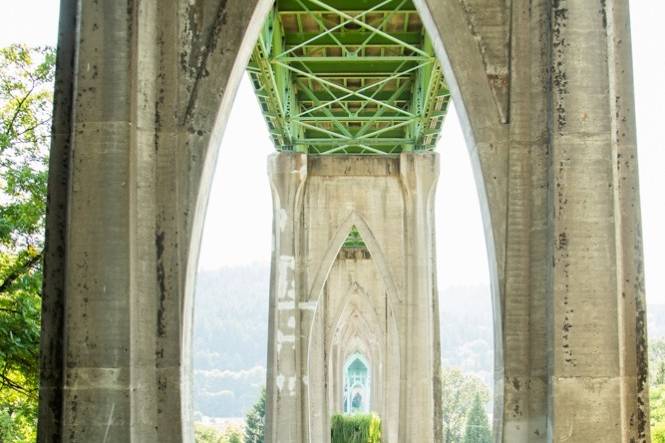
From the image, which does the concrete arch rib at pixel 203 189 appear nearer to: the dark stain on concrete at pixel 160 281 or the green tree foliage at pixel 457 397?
the dark stain on concrete at pixel 160 281

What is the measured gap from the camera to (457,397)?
502ft

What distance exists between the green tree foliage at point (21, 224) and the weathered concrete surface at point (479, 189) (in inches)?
231

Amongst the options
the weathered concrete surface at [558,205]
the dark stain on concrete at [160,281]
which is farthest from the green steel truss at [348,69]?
the dark stain on concrete at [160,281]

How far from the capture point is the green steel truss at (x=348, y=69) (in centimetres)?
2244

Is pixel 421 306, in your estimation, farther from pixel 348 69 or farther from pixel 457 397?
pixel 457 397

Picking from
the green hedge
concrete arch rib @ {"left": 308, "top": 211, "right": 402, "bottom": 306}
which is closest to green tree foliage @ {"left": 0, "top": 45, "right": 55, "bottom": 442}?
concrete arch rib @ {"left": 308, "top": 211, "right": 402, "bottom": 306}

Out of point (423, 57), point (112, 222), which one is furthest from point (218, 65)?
point (423, 57)

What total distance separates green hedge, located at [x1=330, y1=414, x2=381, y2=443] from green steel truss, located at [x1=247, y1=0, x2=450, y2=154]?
20254 millimetres

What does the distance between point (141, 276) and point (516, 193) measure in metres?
4.54

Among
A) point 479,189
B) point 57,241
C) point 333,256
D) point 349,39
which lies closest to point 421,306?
point 333,256

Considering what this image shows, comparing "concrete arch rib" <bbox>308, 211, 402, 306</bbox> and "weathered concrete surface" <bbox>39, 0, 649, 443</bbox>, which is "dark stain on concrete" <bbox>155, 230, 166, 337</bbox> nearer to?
"weathered concrete surface" <bbox>39, 0, 649, 443</bbox>

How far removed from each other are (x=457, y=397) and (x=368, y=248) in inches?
4880

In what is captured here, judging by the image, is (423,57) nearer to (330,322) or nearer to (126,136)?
(126,136)

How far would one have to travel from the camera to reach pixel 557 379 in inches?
382
